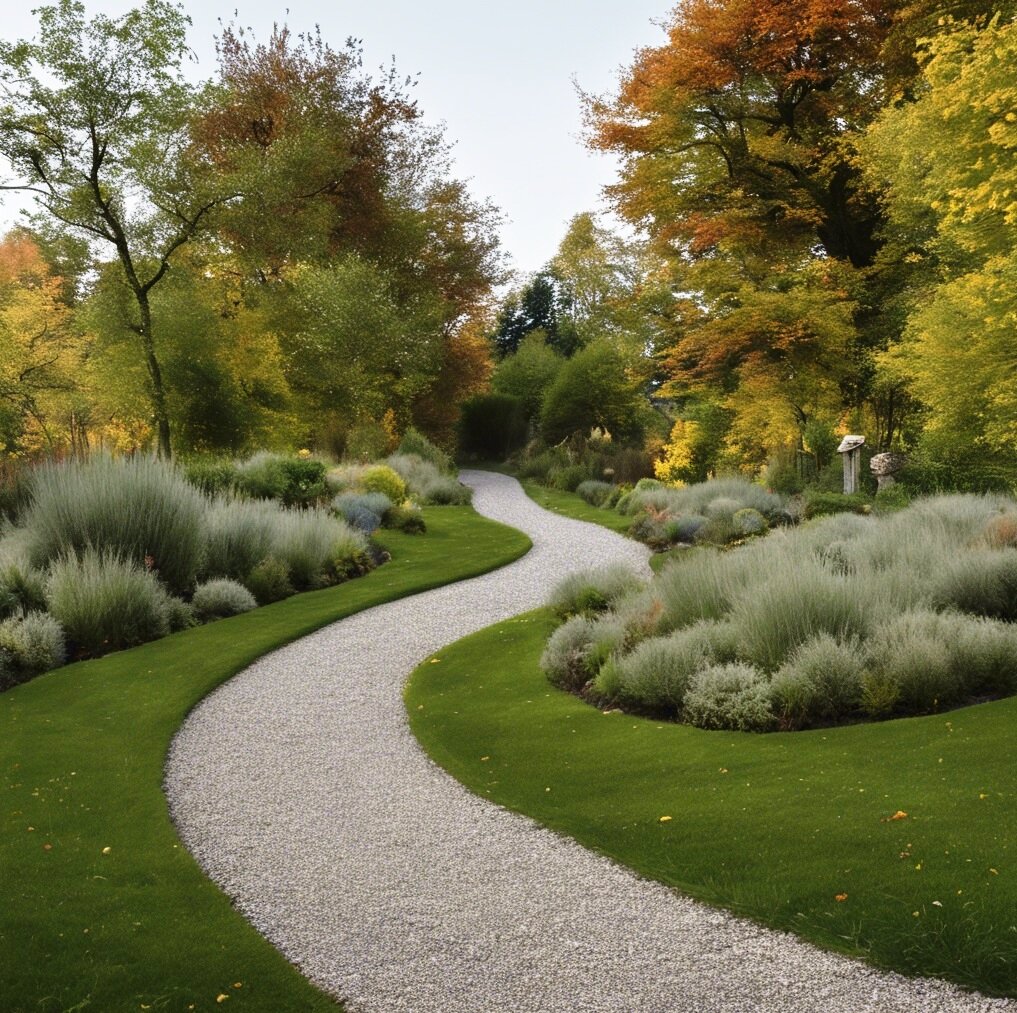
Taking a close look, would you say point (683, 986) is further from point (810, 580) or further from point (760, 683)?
point (810, 580)

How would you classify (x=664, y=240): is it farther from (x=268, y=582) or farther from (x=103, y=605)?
(x=103, y=605)

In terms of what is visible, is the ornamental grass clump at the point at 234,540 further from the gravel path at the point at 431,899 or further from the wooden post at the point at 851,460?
the wooden post at the point at 851,460

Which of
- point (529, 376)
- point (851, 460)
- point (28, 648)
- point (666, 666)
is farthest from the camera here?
point (529, 376)

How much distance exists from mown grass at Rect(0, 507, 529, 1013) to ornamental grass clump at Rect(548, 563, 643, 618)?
3323mm

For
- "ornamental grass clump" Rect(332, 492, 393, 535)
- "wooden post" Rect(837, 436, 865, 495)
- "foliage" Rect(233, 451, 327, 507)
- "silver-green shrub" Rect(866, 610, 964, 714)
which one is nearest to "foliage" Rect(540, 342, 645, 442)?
"wooden post" Rect(837, 436, 865, 495)

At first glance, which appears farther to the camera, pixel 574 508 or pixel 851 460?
pixel 574 508

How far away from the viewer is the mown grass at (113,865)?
3611mm

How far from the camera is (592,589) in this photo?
984 centimetres

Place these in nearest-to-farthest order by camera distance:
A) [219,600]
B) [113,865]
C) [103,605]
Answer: [113,865] → [103,605] → [219,600]

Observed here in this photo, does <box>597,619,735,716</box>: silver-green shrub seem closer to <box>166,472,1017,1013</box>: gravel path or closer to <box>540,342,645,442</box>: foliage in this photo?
<box>166,472,1017,1013</box>: gravel path

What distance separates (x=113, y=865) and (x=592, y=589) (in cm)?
607

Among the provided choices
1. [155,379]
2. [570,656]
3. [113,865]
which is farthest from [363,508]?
[113,865]

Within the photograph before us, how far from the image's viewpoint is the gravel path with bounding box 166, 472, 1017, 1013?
138 inches

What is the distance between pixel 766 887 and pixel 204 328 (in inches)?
851
